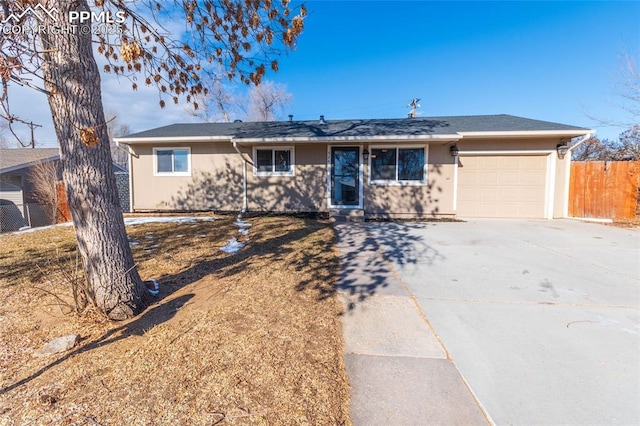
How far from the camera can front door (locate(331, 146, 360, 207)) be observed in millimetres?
9367

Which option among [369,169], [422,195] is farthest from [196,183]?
[422,195]

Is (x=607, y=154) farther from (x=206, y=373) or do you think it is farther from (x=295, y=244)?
(x=206, y=373)

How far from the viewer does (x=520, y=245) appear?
5.72 meters

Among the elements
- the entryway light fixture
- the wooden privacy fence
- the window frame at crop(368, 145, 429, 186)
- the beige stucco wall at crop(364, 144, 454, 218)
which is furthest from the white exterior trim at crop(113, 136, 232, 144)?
the wooden privacy fence

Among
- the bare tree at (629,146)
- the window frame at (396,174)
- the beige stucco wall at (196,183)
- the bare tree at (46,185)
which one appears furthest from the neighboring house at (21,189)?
the bare tree at (629,146)

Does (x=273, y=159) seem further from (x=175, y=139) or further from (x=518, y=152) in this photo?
(x=518, y=152)

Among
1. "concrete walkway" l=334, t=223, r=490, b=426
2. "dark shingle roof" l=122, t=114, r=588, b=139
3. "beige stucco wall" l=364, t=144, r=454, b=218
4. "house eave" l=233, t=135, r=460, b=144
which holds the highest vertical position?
"dark shingle roof" l=122, t=114, r=588, b=139

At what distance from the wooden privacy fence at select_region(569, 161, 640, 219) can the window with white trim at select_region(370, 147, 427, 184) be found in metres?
4.83

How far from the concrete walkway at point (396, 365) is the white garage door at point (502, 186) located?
22.7 ft

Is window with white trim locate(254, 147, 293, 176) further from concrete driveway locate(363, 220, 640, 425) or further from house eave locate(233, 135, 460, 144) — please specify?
concrete driveway locate(363, 220, 640, 425)

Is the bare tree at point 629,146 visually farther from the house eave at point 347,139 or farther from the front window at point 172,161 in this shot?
the front window at point 172,161

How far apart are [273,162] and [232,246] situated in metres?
5.00

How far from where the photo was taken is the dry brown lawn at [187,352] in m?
1.62

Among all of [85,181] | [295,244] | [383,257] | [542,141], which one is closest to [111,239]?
[85,181]
